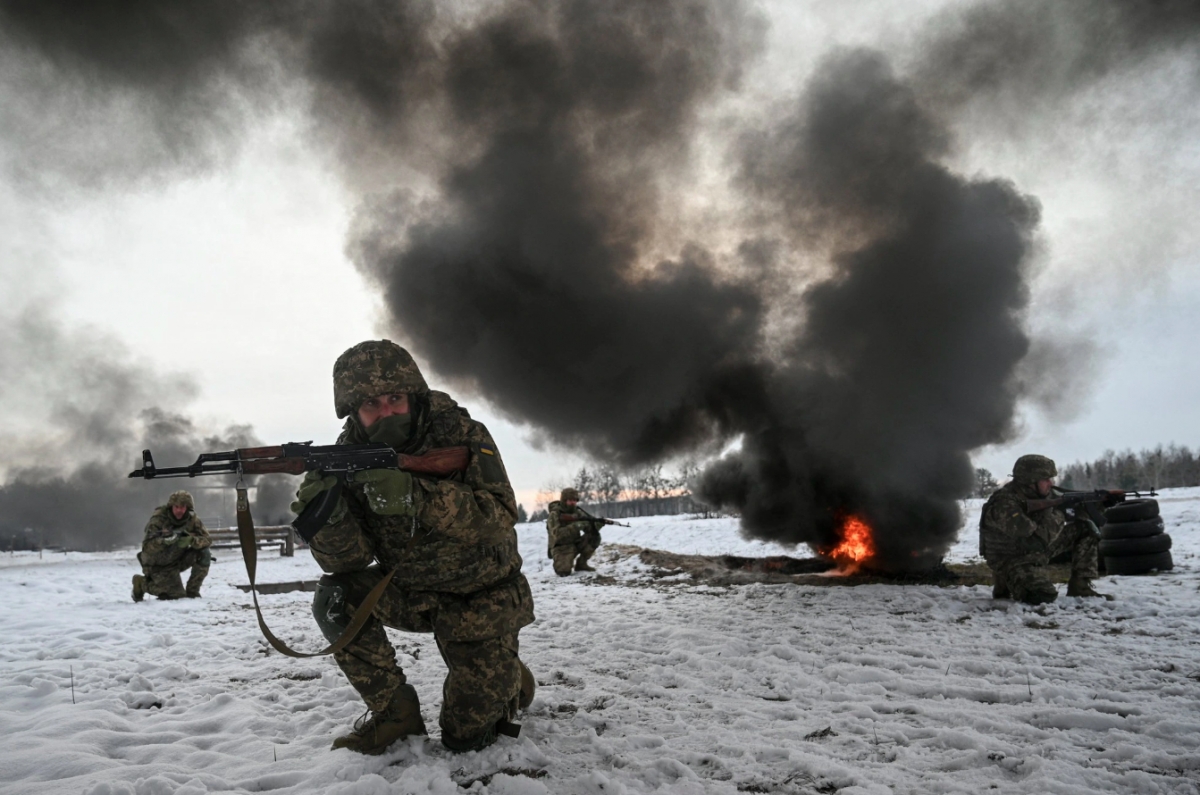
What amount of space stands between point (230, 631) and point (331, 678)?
2875mm

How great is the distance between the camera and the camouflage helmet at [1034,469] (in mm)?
7195

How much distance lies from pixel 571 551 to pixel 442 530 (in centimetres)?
969

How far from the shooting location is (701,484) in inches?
531

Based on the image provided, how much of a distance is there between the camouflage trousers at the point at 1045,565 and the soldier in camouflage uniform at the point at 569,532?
7.03 metres

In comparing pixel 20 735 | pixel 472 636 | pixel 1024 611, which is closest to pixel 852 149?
pixel 1024 611

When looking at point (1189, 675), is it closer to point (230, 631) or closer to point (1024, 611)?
point (1024, 611)

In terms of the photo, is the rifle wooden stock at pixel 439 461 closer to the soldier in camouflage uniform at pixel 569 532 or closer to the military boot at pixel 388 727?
the military boot at pixel 388 727

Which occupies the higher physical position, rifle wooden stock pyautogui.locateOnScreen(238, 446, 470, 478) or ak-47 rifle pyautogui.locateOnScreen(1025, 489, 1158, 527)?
rifle wooden stock pyautogui.locateOnScreen(238, 446, 470, 478)

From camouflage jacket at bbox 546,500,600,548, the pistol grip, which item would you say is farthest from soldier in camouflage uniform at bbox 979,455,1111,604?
camouflage jacket at bbox 546,500,600,548

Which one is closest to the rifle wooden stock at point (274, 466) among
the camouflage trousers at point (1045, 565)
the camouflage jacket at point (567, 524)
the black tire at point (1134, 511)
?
the camouflage trousers at point (1045, 565)

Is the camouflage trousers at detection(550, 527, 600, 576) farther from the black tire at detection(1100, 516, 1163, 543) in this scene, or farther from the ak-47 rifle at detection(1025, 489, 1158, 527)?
the black tire at detection(1100, 516, 1163, 543)

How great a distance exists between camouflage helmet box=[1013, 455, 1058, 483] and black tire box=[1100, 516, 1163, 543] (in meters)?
2.87

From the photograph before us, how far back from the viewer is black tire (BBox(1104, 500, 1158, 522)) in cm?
898

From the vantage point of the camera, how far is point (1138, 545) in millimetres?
9000
